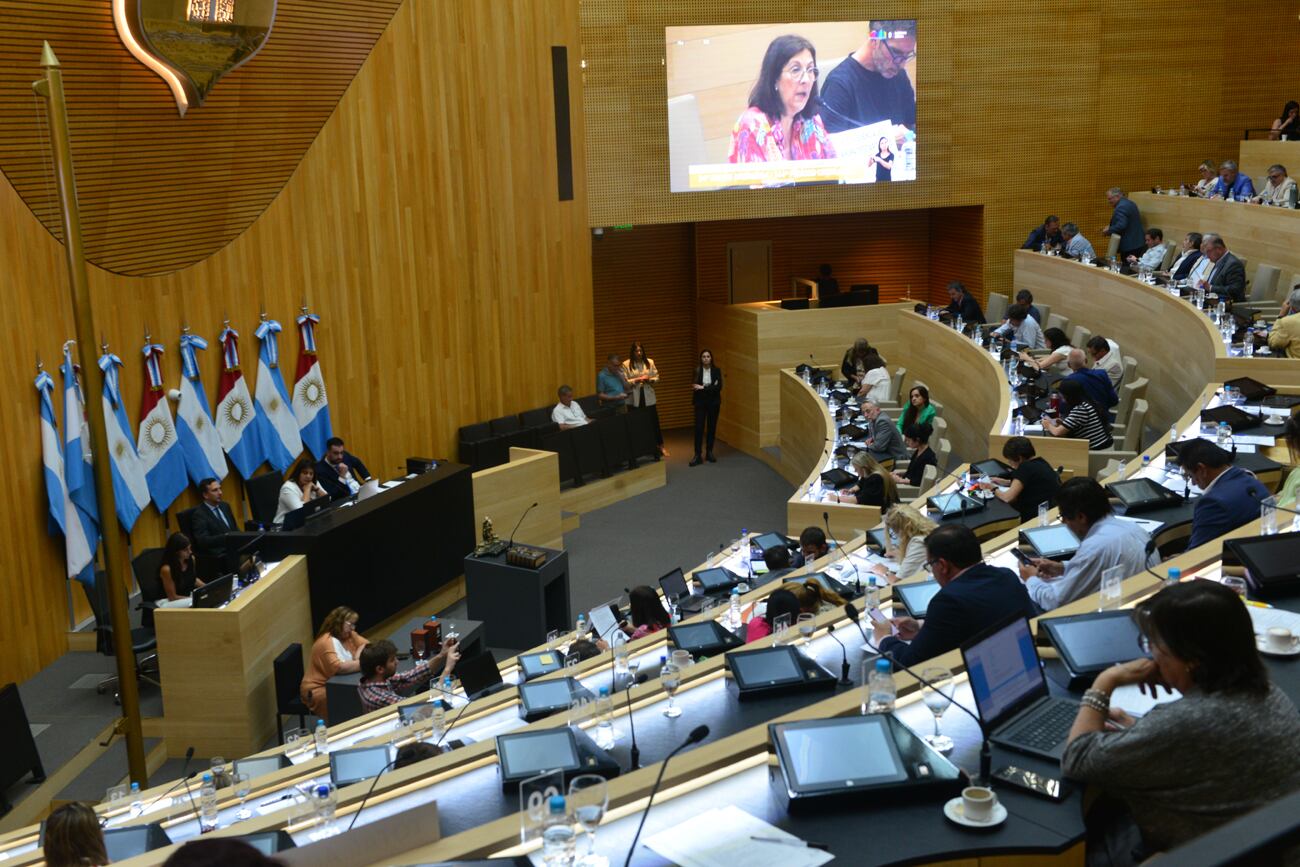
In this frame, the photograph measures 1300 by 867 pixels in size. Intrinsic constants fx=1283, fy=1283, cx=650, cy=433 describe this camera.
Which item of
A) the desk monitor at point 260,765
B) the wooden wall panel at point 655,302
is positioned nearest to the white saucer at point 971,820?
the desk monitor at point 260,765

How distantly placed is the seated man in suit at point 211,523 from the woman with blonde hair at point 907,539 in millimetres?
4571

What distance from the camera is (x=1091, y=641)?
10.6ft

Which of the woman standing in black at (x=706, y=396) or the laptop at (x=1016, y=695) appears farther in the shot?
the woman standing in black at (x=706, y=396)

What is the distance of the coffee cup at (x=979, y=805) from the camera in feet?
8.16

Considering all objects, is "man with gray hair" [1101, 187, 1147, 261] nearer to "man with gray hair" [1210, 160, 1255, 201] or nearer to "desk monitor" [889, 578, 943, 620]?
"man with gray hair" [1210, 160, 1255, 201]

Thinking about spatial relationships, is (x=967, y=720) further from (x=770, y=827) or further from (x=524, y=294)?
(x=524, y=294)

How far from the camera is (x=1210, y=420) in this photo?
705 cm

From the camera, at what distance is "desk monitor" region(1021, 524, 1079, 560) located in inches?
206

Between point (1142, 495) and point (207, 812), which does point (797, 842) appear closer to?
point (207, 812)

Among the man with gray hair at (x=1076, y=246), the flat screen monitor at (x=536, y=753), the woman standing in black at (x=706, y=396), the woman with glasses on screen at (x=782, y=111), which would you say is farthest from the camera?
the woman with glasses on screen at (x=782, y=111)

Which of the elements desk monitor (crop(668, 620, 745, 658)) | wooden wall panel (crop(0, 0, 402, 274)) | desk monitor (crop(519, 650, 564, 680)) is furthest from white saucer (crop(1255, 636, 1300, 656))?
wooden wall panel (crop(0, 0, 402, 274))

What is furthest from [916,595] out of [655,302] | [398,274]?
[655,302]

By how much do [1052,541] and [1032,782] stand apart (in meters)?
2.87

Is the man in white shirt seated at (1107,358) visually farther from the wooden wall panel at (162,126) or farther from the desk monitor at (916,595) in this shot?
the wooden wall panel at (162,126)
